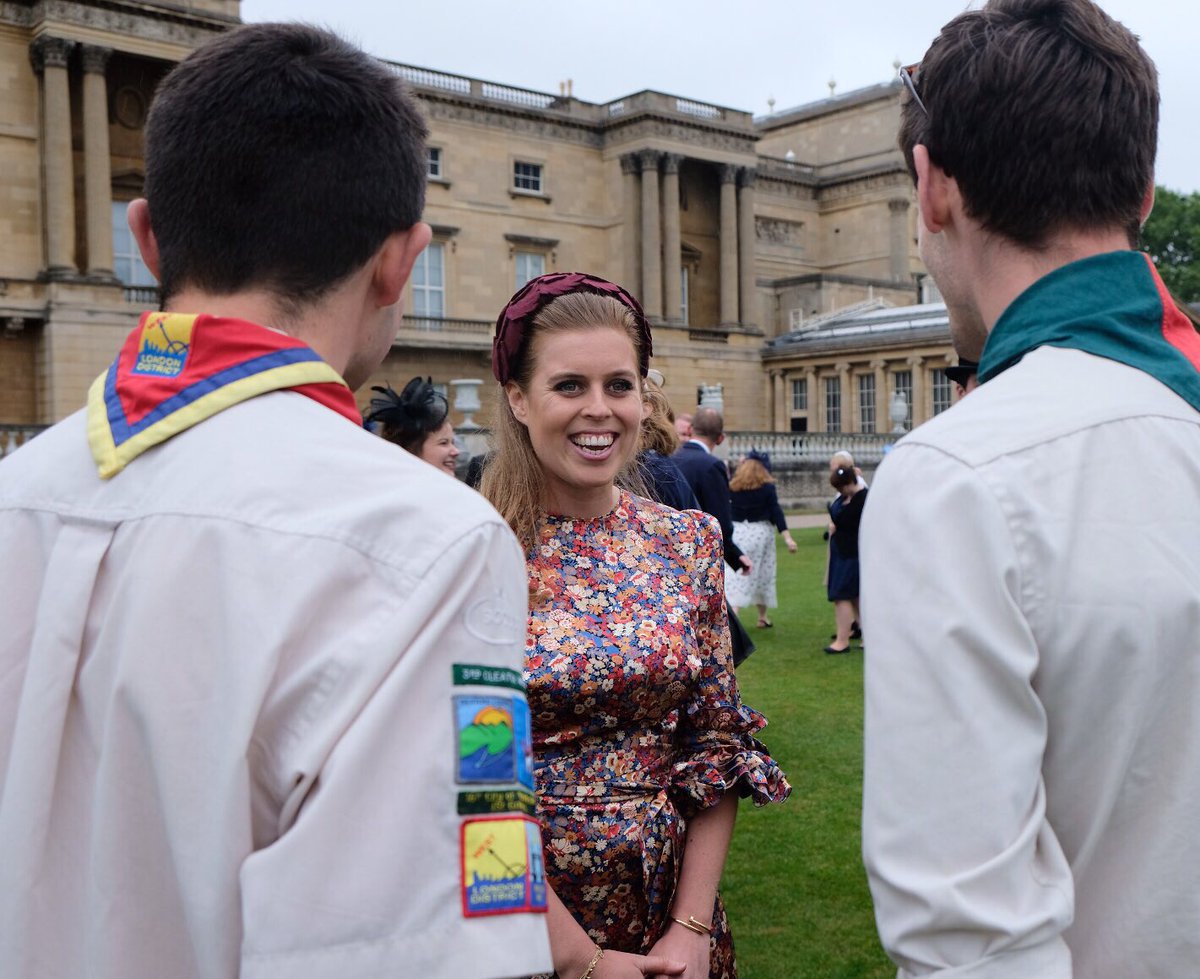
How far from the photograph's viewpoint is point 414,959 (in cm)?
139

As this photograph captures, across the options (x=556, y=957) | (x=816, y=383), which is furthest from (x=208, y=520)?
(x=816, y=383)

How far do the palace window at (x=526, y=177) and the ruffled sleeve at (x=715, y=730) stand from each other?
4463 centimetres

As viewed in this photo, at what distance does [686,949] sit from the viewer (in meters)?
2.87

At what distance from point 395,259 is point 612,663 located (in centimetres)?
136

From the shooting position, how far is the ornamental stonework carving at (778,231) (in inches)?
2242

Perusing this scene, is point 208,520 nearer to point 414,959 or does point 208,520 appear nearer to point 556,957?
point 414,959

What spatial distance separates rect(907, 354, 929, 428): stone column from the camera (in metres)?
44.4

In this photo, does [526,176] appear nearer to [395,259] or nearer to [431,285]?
[431,285]

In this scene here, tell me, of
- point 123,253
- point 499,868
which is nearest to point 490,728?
point 499,868

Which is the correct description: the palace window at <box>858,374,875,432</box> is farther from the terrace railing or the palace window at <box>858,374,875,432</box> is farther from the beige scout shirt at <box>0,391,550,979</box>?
the beige scout shirt at <box>0,391,550,979</box>

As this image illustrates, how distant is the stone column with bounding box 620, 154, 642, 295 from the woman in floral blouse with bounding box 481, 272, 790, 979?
150 ft

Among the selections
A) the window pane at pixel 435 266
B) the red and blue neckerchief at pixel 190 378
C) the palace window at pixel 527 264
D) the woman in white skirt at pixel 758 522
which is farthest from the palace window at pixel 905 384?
the red and blue neckerchief at pixel 190 378

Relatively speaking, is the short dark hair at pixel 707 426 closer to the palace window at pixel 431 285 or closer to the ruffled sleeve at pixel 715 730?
the ruffled sleeve at pixel 715 730

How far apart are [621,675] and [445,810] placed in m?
1.49
